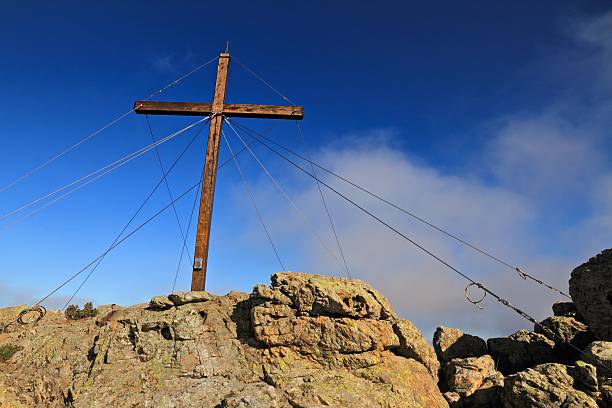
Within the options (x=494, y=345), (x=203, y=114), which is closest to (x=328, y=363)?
(x=494, y=345)

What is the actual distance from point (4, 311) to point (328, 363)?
1308cm

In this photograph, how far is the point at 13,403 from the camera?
29.3ft

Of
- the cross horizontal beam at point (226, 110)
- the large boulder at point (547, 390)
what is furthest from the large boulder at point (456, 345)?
the cross horizontal beam at point (226, 110)

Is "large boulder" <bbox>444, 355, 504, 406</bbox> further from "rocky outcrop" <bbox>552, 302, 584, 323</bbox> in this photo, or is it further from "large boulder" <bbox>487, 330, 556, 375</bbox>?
"rocky outcrop" <bbox>552, 302, 584, 323</bbox>

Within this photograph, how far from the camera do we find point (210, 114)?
14.9 metres

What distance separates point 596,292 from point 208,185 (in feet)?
45.5

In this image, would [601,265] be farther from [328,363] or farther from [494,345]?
[328,363]

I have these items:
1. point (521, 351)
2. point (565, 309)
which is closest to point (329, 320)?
point (521, 351)

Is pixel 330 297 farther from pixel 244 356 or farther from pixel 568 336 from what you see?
pixel 568 336

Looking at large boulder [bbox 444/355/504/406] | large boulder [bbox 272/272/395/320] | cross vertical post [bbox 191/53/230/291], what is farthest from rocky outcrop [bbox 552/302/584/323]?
cross vertical post [bbox 191/53/230/291]

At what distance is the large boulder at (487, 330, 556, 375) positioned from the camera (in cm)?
1225

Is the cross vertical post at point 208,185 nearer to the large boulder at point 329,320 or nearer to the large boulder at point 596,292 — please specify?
the large boulder at point 329,320

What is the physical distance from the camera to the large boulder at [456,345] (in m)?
13.2

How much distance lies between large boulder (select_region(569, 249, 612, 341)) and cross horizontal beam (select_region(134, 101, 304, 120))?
1169 centimetres
